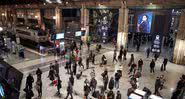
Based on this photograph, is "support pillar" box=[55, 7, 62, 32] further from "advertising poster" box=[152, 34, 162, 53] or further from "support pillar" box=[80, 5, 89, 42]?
"advertising poster" box=[152, 34, 162, 53]

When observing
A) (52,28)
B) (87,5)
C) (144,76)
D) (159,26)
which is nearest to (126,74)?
(144,76)

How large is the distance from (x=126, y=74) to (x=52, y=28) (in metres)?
28.5

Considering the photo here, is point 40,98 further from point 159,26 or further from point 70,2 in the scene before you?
point 159,26

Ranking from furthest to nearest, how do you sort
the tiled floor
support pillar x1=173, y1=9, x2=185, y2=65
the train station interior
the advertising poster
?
the advertising poster
support pillar x1=173, y1=9, x2=185, y2=65
the tiled floor
the train station interior

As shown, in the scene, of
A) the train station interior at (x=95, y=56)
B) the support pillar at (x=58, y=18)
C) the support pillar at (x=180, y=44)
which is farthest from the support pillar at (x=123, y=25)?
the support pillar at (x=58, y=18)

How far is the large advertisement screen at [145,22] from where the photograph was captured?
1252 inches

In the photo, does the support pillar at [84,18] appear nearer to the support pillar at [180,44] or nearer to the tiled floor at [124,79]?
the tiled floor at [124,79]

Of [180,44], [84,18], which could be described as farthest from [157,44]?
[84,18]

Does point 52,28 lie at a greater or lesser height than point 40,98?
greater

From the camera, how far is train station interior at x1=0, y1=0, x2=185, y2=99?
11.3 metres

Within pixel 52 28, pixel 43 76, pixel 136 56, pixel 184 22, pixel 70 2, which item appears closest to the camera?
pixel 43 76

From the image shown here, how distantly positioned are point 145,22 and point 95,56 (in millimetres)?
16082

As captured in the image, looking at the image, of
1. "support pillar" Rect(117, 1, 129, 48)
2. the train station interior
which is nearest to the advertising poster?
the train station interior

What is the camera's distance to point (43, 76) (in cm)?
1477
